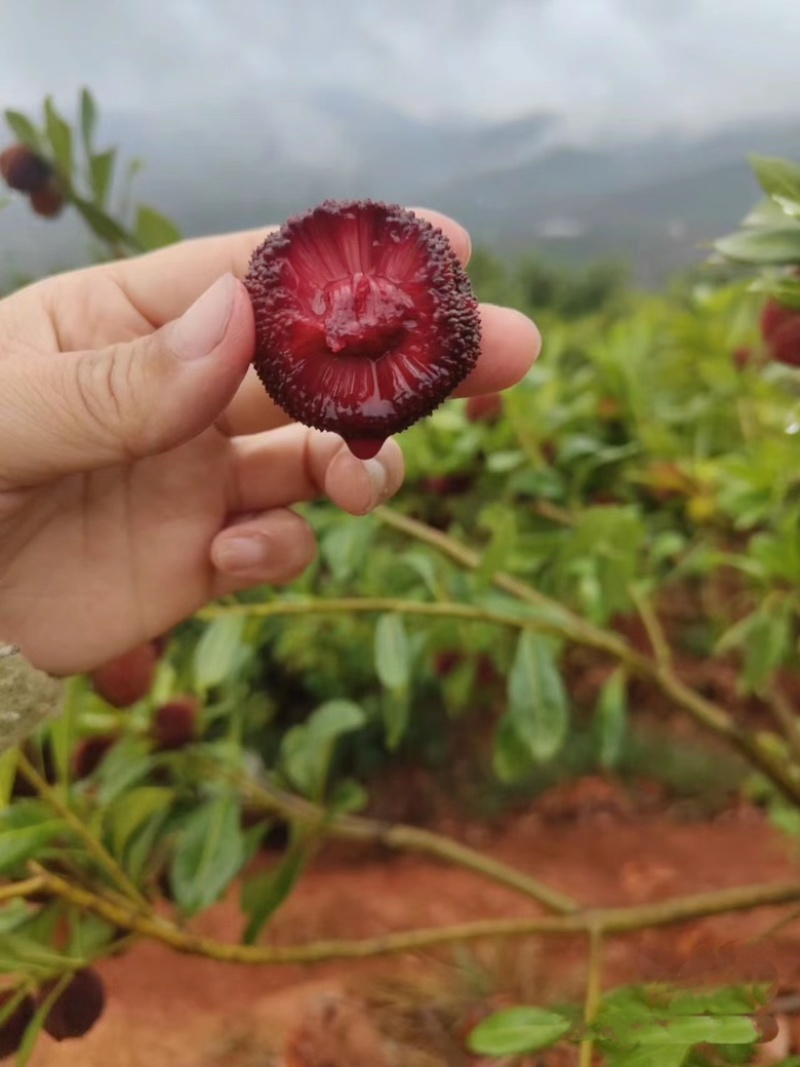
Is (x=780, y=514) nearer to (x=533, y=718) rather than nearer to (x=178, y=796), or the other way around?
(x=533, y=718)

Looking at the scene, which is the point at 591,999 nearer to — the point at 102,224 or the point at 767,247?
the point at 767,247

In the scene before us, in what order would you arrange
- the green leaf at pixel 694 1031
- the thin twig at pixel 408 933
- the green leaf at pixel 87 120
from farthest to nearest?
the green leaf at pixel 87 120
the thin twig at pixel 408 933
the green leaf at pixel 694 1031

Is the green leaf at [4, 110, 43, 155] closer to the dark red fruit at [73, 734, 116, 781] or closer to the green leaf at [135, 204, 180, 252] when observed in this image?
the green leaf at [135, 204, 180, 252]

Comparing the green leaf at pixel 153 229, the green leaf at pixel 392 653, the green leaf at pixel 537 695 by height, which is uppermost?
the green leaf at pixel 153 229

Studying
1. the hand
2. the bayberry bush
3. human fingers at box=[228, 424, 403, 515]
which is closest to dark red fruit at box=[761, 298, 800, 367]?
the bayberry bush

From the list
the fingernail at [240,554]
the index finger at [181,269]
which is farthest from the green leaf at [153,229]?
the fingernail at [240,554]

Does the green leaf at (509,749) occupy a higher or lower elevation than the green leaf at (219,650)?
lower

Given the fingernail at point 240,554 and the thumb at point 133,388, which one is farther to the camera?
the fingernail at point 240,554

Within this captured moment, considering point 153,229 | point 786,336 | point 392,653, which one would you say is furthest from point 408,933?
point 153,229

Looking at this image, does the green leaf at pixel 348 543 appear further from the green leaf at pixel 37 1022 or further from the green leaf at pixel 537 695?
the green leaf at pixel 37 1022
